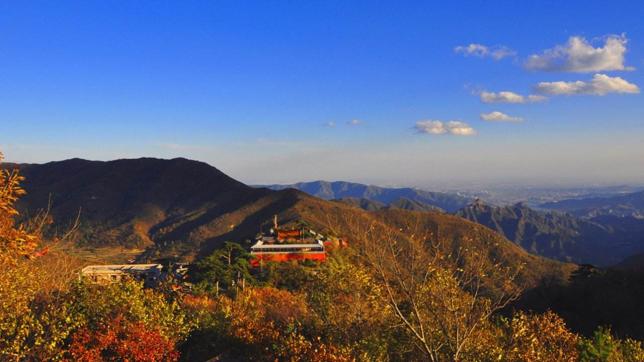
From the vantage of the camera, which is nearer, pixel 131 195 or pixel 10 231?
pixel 10 231

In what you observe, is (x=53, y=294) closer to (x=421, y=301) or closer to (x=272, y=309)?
(x=272, y=309)

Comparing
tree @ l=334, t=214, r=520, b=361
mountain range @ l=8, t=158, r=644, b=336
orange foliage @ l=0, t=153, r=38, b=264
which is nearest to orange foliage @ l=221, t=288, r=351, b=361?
tree @ l=334, t=214, r=520, b=361

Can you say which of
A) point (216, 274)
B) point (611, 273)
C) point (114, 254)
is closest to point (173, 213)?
point (114, 254)

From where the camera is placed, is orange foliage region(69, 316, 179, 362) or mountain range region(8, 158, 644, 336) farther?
mountain range region(8, 158, 644, 336)

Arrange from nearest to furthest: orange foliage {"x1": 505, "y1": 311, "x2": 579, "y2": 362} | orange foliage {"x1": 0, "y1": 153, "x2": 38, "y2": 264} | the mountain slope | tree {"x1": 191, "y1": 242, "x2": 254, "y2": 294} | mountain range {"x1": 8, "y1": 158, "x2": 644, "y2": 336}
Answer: orange foliage {"x1": 0, "y1": 153, "x2": 38, "y2": 264}
orange foliage {"x1": 505, "y1": 311, "x2": 579, "y2": 362}
tree {"x1": 191, "y1": 242, "x2": 254, "y2": 294}
mountain range {"x1": 8, "y1": 158, "x2": 644, "y2": 336}
the mountain slope

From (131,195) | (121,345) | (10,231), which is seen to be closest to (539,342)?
(121,345)

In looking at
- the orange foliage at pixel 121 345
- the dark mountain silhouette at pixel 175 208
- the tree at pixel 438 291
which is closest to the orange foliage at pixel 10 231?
the orange foliage at pixel 121 345

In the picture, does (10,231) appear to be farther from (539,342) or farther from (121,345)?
(539,342)

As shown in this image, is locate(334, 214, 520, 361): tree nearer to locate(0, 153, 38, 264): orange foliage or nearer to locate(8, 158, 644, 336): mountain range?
locate(8, 158, 644, 336): mountain range
